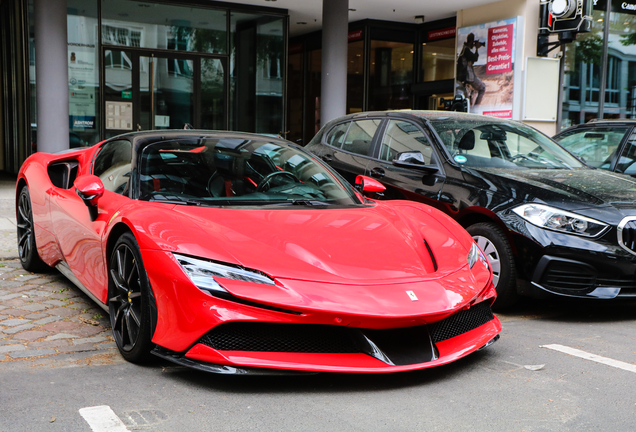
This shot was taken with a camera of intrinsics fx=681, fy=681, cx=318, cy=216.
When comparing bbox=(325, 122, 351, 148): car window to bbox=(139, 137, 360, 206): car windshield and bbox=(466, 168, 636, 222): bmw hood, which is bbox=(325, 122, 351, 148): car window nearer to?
bbox=(466, 168, 636, 222): bmw hood

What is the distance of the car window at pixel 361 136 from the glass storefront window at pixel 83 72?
9.58 meters

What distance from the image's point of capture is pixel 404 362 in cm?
312

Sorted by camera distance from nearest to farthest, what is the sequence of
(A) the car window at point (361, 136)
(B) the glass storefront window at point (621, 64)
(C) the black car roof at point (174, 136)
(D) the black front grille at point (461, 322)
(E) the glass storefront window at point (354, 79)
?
1. (D) the black front grille at point (461, 322)
2. (C) the black car roof at point (174, 136)
3. (A) the car window at point (361, 136)
4. (B) the glass storefront window at point (621, 64)
5. (E) the glass storefront window at point (354, 79)

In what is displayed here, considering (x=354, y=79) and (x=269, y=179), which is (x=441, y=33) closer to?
(x=354, y=79)

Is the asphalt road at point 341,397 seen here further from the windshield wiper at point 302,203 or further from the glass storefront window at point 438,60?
the glass storefront window at point 438,60

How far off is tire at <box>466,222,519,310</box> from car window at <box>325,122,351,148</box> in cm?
236

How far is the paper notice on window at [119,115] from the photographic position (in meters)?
15.2

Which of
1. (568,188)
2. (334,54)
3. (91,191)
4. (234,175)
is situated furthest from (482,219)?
(334,54)

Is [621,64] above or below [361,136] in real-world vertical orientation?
above

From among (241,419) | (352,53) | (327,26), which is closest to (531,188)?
(241,419)

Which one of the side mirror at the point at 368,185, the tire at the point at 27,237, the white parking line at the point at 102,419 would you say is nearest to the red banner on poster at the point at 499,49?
the side mirror at the point at 368,185

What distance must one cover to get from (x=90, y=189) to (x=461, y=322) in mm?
2298

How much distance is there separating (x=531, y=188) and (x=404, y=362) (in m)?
2.34

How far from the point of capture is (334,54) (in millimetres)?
14875
